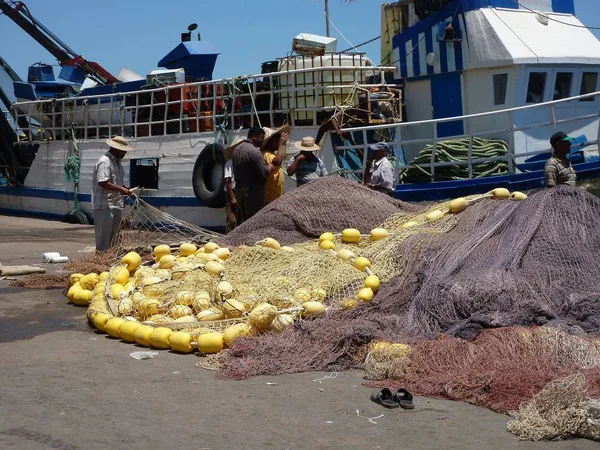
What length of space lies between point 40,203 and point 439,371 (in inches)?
591

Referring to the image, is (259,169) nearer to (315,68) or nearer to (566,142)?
(315,68)

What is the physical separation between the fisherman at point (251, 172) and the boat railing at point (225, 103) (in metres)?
2.11

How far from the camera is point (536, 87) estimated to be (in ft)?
40.2

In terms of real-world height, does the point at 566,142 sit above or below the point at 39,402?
above

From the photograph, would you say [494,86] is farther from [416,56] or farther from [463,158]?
[416,56]

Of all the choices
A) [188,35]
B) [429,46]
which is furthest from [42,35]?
[429,46]

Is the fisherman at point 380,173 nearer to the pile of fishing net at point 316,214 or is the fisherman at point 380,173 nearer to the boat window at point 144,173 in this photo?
the pile of fishing net at point 316,214

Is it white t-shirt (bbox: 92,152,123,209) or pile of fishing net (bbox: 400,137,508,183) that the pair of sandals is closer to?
white t-shirt (bbox: 92,152,123,209)

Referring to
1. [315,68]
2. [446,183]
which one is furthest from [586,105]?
[315,68]

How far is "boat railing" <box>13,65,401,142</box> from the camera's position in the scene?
1307cm

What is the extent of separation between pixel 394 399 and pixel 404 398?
2.2 inches

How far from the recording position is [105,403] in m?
4.95

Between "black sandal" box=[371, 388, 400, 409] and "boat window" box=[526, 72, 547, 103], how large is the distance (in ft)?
27.0

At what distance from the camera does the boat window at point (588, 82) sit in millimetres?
12695
